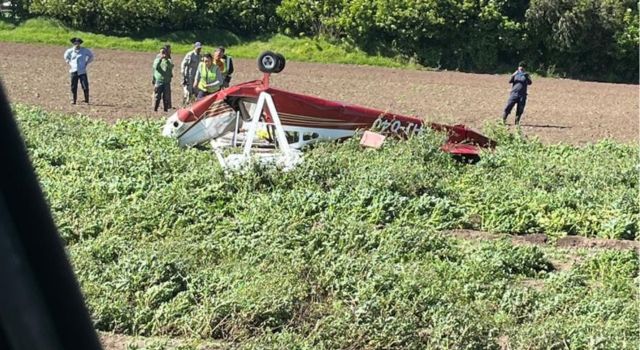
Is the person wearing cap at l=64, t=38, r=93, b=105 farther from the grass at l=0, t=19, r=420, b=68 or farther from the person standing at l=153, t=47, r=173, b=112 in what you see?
the grass at l=0, t=19, r=420, b=68

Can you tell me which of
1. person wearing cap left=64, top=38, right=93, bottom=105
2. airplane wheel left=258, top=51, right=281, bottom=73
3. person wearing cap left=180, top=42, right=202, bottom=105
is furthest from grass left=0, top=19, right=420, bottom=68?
airplane wheel left=258, top=51, right=281, bottom=73

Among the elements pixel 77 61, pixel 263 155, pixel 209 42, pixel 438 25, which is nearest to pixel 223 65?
pixel 77 61

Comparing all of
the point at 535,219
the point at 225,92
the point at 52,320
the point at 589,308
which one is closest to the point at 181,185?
the point at 225,92

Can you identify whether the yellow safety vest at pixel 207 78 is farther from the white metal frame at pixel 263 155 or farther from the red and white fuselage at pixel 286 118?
the white metal frame at pixel 263 155

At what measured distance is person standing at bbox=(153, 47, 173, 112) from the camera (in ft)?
57.4

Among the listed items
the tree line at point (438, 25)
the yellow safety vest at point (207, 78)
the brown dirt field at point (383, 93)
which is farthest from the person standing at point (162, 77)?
the tree line at point (438, 25)

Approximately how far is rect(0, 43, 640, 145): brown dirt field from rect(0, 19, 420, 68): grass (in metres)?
4.39

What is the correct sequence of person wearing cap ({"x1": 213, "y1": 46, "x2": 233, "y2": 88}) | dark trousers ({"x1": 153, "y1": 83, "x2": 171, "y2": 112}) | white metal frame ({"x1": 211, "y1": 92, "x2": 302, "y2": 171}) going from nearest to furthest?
white metal frame ({"x1": 211, "y1": 92, "x2": 302, "y2": 171}), person wearing cap ({"x1": 213, "y1": 46, "x2": 233, "y2": 88}), dark trousers ({"x1": 153, "y1": 83, "x2": 171, "y2": 112})

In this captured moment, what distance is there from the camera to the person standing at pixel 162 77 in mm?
17500

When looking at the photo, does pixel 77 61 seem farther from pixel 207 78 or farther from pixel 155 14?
pixel 155 14

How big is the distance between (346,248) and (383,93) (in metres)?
20.1

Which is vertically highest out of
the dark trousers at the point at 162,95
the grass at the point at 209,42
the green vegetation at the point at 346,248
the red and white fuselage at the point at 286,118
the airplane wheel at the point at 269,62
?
the airplane wheel at the point at 269,62

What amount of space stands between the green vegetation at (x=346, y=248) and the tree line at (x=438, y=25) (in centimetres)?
3455

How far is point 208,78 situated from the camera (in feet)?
52.3
